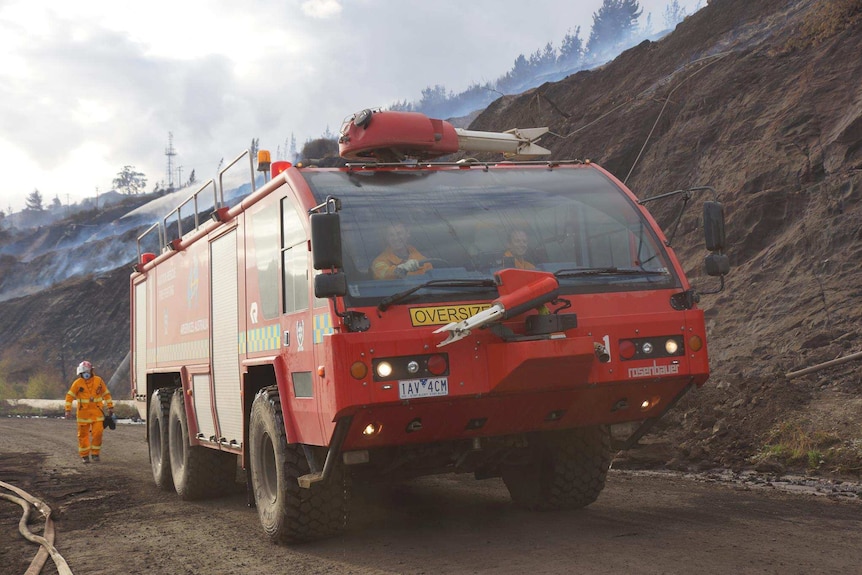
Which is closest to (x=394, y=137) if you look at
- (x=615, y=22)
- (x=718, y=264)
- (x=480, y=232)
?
(x=480, y=232)

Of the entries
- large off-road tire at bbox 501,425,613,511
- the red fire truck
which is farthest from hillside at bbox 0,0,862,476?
the red fire truck

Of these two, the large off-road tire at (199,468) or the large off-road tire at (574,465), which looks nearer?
the large off-road tire at (574,465)

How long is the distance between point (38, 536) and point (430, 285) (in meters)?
4.36

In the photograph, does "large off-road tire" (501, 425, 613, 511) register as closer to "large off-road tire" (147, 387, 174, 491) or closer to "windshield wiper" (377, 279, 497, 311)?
"windshield wiper" (377, 279, 497, 311)

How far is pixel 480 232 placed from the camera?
6863mm

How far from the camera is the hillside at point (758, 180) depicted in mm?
11242

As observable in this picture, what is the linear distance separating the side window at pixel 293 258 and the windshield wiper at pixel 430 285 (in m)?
0.72

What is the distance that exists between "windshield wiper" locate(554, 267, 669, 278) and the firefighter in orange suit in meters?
10.3

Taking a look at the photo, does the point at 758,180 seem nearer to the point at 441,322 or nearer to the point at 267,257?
the point at 267,257

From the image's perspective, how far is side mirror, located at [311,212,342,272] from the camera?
590cm

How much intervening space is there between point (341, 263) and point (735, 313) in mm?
10917

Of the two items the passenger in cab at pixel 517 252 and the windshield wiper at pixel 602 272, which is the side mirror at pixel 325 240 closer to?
the passenger in cab at pixel 517 252

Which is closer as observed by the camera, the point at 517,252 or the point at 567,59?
the point at 517,252

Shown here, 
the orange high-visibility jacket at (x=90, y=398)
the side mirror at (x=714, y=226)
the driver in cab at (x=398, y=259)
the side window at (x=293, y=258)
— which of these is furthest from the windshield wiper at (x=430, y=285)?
the orange high-visibility jacket at (x=90, y=398)
